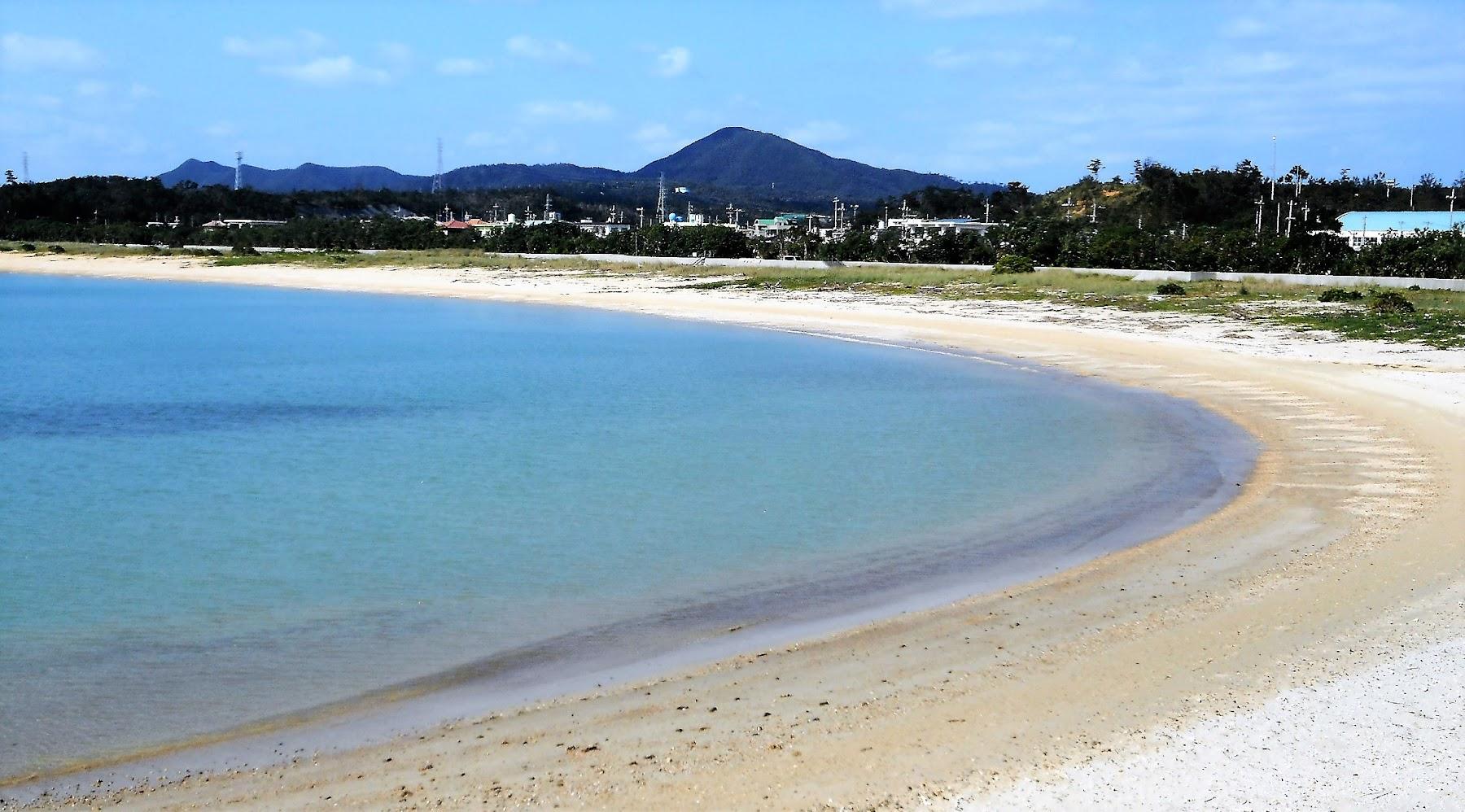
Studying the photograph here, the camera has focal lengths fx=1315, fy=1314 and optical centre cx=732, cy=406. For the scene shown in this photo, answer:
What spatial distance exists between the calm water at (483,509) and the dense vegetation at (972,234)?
57.9ft

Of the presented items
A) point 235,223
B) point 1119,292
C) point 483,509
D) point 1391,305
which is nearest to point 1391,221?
point 1119,292

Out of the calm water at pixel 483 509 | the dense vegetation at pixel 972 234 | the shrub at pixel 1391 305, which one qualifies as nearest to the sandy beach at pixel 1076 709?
the calm water at pixel 483 509

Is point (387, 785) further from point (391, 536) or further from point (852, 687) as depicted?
point (391, 536)

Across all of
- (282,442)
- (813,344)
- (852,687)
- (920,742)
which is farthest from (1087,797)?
(813,344)

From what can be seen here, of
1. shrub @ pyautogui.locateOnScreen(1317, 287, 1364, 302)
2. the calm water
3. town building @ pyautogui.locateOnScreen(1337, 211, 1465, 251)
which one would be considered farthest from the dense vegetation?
the calm water

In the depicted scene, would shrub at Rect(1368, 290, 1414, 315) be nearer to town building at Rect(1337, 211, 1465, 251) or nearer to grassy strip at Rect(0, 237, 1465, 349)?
grassy strip at Rect(0, 237, 1465, 349)

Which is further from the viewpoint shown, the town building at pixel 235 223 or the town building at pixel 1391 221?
the town building at pixel 235 223

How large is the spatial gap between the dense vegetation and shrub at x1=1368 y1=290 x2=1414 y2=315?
6.76 meters

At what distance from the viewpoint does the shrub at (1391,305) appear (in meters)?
26.5

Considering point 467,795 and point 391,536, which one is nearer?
point 467,795

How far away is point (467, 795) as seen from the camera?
5148mm

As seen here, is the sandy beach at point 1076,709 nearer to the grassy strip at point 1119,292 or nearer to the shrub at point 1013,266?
the grassy strip at point 1119,292

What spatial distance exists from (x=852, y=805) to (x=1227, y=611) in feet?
11.3

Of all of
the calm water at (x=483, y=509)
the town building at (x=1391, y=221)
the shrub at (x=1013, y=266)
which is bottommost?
the calm water at (x=483, y=509)
